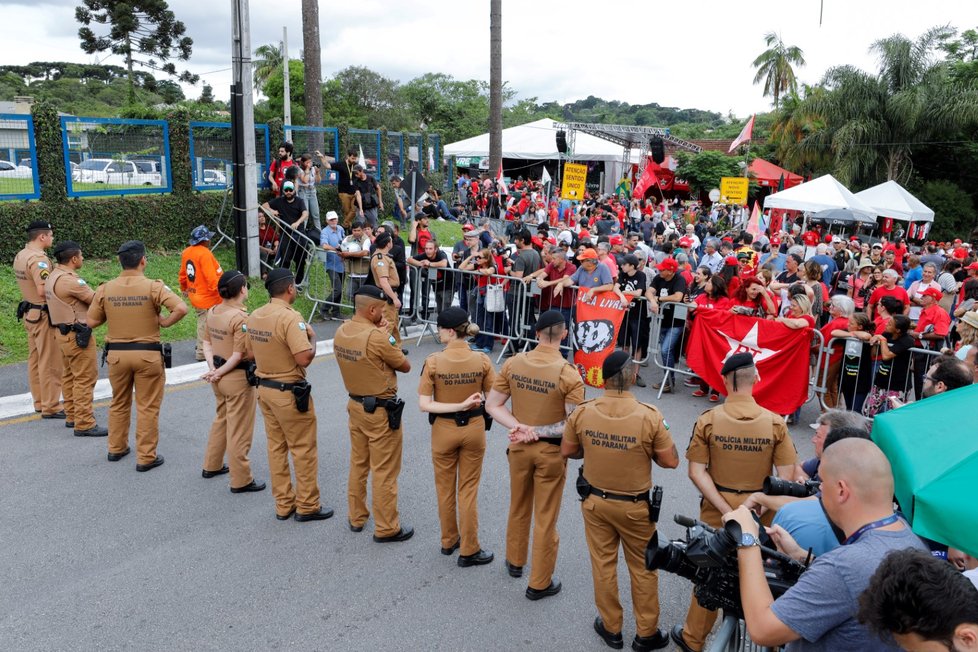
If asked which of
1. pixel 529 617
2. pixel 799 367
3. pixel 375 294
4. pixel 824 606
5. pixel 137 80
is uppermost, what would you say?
pixel 137 80

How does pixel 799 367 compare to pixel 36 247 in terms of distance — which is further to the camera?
pixel 799 367

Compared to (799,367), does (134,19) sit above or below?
above

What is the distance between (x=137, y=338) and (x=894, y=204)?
2177 cm

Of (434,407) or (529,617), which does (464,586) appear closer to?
(529,617)

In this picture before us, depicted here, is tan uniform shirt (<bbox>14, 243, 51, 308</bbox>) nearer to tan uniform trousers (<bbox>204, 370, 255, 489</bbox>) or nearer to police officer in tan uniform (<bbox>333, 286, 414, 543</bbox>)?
tan uniform trousers (<bbox>204, 370, 255, 489</bbox>)

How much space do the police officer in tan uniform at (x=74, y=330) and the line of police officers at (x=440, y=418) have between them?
0.01 metres

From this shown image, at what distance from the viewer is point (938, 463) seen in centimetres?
277

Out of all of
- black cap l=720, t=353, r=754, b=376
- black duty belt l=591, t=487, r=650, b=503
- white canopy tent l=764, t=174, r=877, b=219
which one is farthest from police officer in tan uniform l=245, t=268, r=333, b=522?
white canopy tent l=764, t=174, r=877, b=219

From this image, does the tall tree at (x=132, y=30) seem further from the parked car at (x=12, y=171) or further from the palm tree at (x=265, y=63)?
the parked car at (x=12, y=171)

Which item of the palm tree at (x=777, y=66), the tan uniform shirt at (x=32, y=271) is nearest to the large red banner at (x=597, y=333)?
the tan uniform shirt at (x=32, y=271)

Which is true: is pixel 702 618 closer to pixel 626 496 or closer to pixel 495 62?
pixel 626 496

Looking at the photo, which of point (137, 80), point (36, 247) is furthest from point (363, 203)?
point (137, 80)

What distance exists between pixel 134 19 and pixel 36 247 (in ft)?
173

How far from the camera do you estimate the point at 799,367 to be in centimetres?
834
